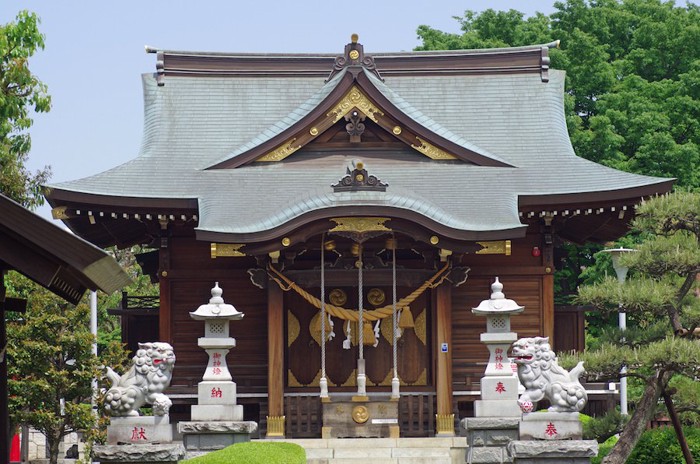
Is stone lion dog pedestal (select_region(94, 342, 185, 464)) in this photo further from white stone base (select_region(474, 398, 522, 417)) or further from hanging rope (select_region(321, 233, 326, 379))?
hanging rope (select_region(321, 233, 326, 379))

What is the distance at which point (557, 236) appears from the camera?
1021 inches

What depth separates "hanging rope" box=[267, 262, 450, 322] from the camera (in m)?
23.7

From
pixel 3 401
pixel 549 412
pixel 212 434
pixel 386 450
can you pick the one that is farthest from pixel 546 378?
pixel 3 401

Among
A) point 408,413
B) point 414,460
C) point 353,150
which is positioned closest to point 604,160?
point 353,150

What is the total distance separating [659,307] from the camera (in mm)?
19047

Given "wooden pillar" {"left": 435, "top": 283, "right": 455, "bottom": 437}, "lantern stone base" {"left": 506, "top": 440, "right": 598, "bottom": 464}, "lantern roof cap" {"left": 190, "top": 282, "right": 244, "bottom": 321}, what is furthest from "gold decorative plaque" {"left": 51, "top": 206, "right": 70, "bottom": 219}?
"lantern stone base" {"left": 506, "top": 440, "right": 598, "bottom": 464}

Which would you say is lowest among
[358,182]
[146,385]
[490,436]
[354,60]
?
[490,436]

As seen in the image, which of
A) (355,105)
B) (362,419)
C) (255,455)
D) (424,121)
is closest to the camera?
A: (255,455)

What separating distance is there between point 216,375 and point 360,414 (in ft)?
11.0

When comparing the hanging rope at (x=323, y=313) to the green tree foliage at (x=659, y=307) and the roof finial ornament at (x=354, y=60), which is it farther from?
the green tree foliage at (x=659, y=307)

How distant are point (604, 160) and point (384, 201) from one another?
60.7 ft

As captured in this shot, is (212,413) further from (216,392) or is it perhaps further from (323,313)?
(323,313)

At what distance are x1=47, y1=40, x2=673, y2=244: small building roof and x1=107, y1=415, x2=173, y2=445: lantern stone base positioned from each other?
4930 mm

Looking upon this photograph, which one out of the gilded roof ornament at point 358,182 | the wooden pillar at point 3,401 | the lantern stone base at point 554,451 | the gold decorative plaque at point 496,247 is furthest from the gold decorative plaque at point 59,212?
the wooden pillar at point 3,401
